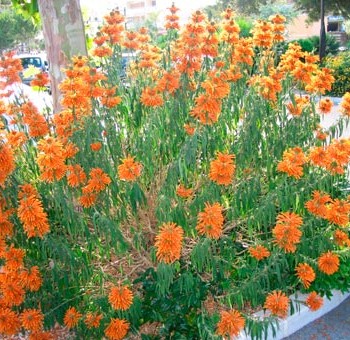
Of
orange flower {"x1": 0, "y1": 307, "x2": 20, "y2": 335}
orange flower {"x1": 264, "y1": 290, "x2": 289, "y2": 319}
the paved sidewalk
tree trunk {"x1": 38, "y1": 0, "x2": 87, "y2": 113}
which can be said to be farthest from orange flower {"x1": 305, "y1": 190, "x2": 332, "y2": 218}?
tree trunk {"x1": 38, "y1": 0, "x2": 87, "y2": 113}

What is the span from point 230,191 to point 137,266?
30.1 inches

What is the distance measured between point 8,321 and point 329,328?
208 cm

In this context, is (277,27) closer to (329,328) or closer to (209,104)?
(209,104)

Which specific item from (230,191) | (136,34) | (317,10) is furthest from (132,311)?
(317,10)

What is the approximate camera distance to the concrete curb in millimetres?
3035

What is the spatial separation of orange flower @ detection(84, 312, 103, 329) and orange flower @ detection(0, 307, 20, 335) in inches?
14.4

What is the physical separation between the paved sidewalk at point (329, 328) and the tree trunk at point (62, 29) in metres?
2.45

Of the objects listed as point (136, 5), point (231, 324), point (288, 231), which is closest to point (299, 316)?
point (231, 324)

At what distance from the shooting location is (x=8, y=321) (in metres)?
2.37

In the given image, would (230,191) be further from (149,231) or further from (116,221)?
(116,221)

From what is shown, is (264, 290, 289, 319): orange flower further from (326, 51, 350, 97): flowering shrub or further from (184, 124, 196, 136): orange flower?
(326, 51, 350, 97): flowering shrub

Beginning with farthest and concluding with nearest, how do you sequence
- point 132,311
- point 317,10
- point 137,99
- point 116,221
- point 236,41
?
point 317,10 → point 236,41 → point 137,99 → point 116,221 → point 132,311

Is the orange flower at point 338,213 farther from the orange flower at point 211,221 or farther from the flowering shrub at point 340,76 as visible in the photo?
the flowering shrub at point 340,76

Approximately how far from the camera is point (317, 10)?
20344 millimetres
